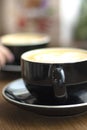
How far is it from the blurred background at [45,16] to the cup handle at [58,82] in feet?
6.79

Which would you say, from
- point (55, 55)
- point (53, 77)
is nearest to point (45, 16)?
point (55, 55)

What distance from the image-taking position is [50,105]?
441mm

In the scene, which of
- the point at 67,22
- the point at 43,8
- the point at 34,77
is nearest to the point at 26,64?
the point at 34,77

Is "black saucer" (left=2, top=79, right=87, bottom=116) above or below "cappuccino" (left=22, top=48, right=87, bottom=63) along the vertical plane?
below

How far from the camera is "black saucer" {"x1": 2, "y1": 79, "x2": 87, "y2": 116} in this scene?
0.42 m

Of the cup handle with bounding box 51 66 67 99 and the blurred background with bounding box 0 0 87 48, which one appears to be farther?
the blurred background with bounding box 0 0 87 48

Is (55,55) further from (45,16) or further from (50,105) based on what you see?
(45,16)

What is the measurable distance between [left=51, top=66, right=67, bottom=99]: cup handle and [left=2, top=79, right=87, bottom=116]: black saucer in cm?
2

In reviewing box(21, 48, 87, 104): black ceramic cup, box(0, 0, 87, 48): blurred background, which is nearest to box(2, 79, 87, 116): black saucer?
box(21, 48, 87, 104): black ceramic cup

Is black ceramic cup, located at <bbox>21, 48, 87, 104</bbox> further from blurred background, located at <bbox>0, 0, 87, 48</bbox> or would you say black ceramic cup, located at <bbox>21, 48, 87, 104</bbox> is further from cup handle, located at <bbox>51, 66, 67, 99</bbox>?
blurred background, located at <bbox>0, 0, 87, 48</bbox>

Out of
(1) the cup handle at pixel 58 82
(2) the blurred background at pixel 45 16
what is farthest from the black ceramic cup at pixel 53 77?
(2) the blurred background at pixel 45 16

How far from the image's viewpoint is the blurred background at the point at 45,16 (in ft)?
8.56

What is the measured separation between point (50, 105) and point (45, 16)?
7.36ft

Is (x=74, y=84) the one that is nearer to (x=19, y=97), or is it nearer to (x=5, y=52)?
(x=19, y=97)
